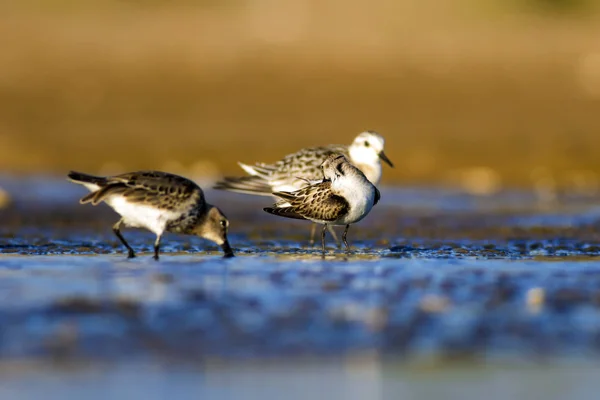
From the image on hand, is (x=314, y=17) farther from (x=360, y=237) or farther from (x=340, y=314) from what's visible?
(x=340, y=314)

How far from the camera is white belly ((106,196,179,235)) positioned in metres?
11.3

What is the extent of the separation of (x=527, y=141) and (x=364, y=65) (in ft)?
20.0

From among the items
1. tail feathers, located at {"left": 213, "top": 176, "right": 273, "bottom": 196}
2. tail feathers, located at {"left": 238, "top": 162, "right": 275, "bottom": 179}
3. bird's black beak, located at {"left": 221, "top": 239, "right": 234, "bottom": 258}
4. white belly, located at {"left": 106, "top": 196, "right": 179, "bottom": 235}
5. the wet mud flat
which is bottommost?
the wet mud flat

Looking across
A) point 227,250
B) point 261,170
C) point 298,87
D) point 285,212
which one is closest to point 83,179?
point 227,250

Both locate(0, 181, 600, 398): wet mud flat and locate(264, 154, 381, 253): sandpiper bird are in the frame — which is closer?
locate(0, 181, 600, 398): wet mud flat

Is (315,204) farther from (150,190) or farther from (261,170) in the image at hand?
(261,170)

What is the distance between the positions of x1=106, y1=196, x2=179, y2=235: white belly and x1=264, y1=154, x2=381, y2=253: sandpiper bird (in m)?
1.62

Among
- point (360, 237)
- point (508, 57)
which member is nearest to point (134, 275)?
point (360, 237)

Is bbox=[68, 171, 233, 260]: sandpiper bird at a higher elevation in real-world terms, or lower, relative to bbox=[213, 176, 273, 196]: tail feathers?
lower

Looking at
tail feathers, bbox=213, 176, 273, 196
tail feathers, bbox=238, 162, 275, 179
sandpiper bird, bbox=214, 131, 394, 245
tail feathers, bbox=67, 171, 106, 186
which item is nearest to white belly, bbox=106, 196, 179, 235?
tail feathers, bbox=67, 171, 106, 186

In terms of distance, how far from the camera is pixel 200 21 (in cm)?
3288

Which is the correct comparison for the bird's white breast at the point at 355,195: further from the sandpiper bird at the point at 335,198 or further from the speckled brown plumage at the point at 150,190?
the speckled brown plumage at the point at 150,190

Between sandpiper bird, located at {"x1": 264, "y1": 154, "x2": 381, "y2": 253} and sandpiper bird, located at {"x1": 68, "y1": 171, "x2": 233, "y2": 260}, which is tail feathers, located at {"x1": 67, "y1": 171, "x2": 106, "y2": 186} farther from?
sandpiper bird, located at {"x1": 264, "y1": 154, "x2": 381, "y2": 253}

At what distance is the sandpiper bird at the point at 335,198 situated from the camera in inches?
471
